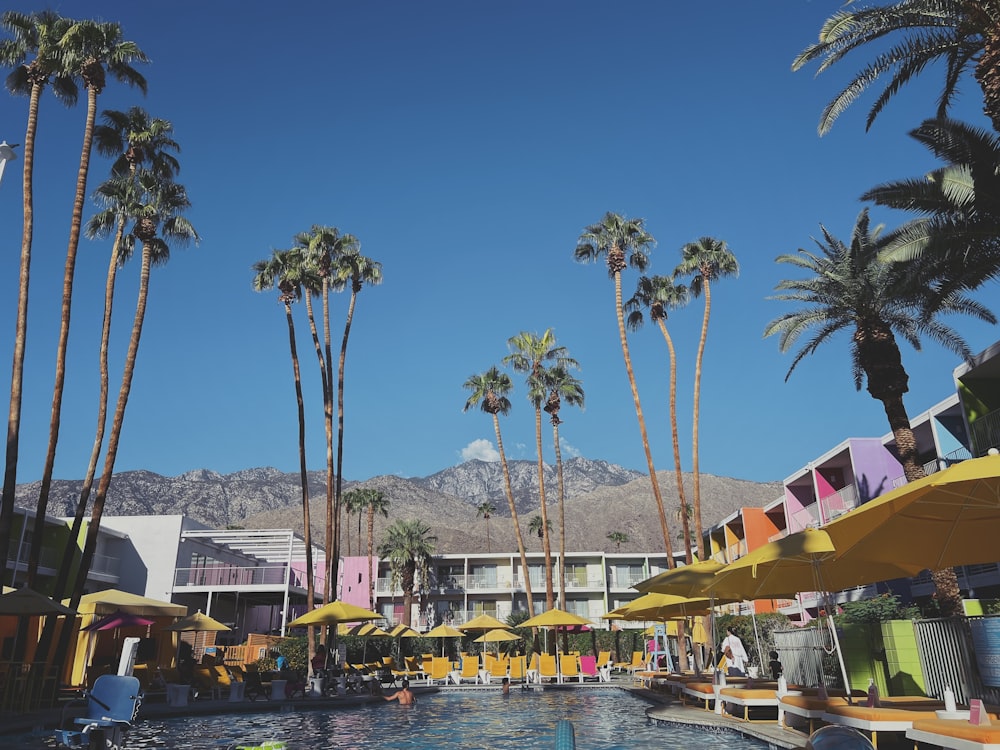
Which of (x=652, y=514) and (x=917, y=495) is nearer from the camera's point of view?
(x=917, y=495)

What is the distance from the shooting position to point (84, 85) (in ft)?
65.6

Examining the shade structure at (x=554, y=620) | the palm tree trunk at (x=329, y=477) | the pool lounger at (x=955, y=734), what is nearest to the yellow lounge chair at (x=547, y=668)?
the shade structure at (x=554, y=620)

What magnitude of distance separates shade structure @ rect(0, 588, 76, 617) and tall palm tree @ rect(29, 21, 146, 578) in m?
2.05

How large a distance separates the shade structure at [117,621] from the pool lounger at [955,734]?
19.3 m

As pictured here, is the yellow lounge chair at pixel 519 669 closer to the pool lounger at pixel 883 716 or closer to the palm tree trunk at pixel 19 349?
the palm tree trunk at pixel 19 349

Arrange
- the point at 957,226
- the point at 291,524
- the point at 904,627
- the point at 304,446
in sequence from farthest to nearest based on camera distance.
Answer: the point at 291,524, the point at 304,446, the point at 957,226, the point at 904,627

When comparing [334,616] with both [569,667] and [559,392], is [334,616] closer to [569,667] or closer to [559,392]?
[569,667]

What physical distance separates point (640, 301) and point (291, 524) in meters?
146

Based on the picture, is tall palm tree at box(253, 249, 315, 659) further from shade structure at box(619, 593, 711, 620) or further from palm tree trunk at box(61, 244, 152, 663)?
shade structure at box(619, 593, 711, 620)

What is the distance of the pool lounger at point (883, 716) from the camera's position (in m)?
7.92

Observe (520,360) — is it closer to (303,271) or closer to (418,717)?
(303,271)

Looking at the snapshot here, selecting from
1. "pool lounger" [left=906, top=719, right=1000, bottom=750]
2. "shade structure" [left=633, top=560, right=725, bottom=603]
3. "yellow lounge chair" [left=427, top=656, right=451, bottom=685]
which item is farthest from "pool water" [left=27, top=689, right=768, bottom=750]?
"yellow lounge chair" [left=427, top=656, right=451, bottom=685]

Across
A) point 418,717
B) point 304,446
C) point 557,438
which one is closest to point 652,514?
point 557,438

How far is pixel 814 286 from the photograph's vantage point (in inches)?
834
